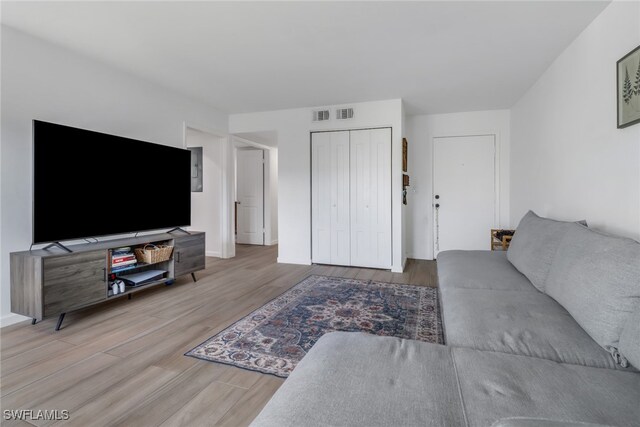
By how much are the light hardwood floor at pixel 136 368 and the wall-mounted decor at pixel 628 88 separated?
262 centimetres

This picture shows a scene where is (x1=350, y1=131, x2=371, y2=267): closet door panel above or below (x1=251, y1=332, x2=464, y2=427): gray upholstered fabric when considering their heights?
above

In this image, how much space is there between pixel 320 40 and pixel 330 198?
2.37m

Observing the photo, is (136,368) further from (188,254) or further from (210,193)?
(210,193)

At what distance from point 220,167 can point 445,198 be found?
3.75 meters

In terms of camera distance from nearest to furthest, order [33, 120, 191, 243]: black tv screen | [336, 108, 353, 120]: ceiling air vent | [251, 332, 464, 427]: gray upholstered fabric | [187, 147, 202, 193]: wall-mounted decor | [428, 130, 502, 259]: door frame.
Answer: [251, 332, 464, 427]: gray upholstered fabric < [33, 120, 191, 243]: black tv screen < [336, 108, 353, 120]: ceiling air vent < [428, 130, 502, 259]: door frame < [187, 147, 202, 193]: wall-mounted decor

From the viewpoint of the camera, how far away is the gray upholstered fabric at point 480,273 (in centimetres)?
207

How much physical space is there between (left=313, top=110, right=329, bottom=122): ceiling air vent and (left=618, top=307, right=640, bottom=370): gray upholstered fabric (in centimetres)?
399

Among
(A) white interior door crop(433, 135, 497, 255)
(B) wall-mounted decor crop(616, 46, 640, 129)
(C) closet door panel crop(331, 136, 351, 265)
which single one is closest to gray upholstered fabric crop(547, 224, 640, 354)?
(B) wall-mounted decor crop(616, 46, 640, 129)

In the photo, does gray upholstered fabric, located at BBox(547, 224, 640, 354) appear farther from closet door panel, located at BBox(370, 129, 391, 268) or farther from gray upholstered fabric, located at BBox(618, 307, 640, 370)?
closet door panel, located at BBox(370, 129, 391, 268)

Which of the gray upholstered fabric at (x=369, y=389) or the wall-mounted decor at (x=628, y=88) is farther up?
the wall-mounted decor at (x=628, y=88)

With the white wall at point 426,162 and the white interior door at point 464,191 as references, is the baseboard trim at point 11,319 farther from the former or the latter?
the white interior door at point 464,191

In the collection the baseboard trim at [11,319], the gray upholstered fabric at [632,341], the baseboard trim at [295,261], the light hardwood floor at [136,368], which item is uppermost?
the gray upholstered fabric at [632,341]

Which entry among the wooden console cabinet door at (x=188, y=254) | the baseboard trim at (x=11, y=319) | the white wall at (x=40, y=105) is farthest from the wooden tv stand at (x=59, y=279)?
the wooden console cabinet door at (x=188, y=254)

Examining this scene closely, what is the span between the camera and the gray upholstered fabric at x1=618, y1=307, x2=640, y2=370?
1.05 meters
